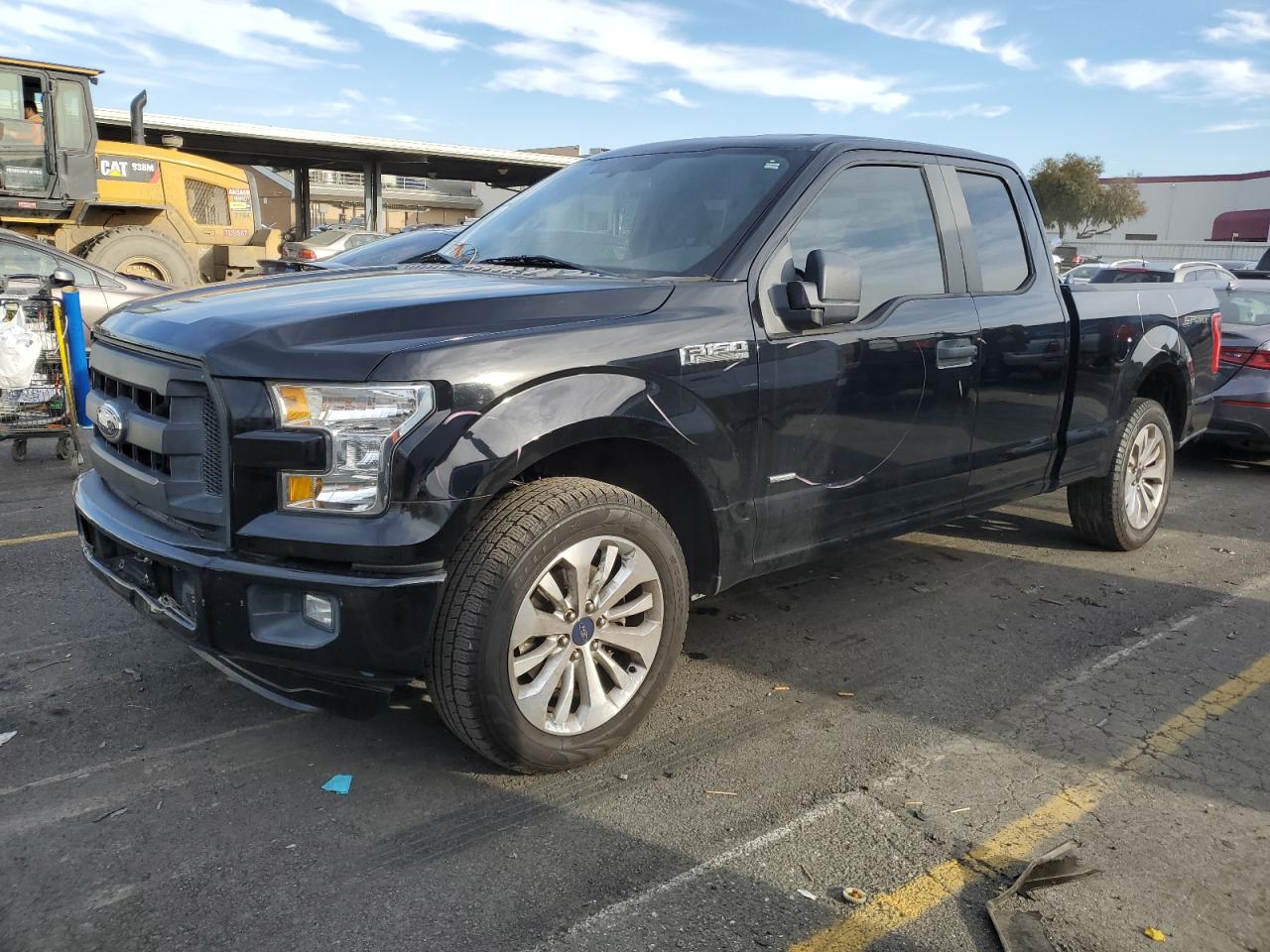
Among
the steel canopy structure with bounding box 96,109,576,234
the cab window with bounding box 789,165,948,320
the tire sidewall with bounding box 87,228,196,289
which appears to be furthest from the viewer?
the steel canopy structure with bounding box 96,109,576,234

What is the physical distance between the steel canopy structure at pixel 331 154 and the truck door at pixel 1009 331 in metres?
20.2

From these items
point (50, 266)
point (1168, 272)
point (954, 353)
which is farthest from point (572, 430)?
point (1168, 272)

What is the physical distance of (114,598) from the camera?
4.52 metres

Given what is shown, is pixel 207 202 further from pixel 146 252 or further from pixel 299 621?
pixel 299 621

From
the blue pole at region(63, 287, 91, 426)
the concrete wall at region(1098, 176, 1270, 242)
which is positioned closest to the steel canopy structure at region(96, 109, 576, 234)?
the blue pole at region(63, 287, 91, 426)

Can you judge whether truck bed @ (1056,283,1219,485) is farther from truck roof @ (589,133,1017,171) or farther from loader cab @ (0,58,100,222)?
loader cab @ (0,58,100,222)

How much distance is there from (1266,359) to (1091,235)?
53.3 m

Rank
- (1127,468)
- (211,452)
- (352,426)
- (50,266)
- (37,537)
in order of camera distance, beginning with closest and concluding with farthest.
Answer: (352,426) → (211,452) → (37,537) → (1127,468) → (50,266)

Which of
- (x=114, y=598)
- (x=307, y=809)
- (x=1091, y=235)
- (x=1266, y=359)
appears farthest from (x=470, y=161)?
(x=1091, y=235)

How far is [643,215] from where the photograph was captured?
13.2ft

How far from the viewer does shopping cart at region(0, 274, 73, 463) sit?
712cm

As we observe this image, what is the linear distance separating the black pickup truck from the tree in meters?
53.9

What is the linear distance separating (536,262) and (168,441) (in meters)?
1.56

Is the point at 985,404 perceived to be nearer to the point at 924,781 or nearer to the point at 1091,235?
the point at 924,781
